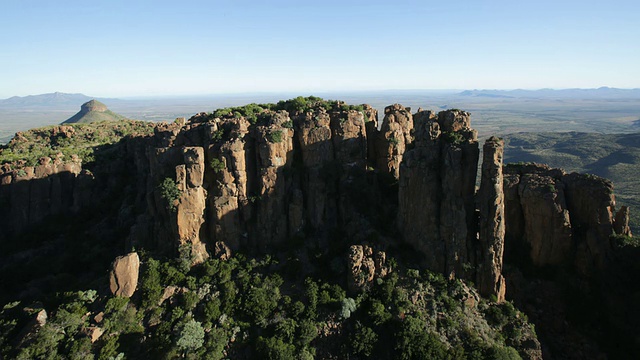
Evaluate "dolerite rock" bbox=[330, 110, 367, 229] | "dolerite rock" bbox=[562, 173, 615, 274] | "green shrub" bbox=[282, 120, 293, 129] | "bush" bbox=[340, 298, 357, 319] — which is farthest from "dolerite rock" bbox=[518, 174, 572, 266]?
"green shrub" bbox=[282, 120, 293, 129]

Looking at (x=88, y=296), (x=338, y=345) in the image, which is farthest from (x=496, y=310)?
(x=88, y=296)

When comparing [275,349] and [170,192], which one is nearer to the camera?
[275,349]

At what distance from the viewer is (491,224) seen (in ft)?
116

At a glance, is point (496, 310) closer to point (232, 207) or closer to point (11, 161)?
point (232, 207)

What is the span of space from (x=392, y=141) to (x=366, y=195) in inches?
311

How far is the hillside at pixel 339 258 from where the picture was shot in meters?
32.4

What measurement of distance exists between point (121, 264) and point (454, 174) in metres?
37.7

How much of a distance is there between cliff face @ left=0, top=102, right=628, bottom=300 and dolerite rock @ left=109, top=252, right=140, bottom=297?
494cm

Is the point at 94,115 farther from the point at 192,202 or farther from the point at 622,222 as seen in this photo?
the point at 622,222

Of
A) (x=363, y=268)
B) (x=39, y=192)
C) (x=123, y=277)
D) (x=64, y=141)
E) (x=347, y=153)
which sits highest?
(x=64, y=141)

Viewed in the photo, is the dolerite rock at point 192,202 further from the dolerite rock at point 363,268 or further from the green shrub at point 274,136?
the dolerite rock at point 363,268

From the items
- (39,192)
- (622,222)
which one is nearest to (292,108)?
(622,222)

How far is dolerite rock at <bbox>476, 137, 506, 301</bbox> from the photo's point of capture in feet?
115

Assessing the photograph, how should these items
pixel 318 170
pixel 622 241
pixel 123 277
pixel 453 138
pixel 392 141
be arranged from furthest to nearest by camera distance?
pixel 392 141 → pixel 318 170 → pixel 453 138 → pixel 123 277 → pixel 622 241
